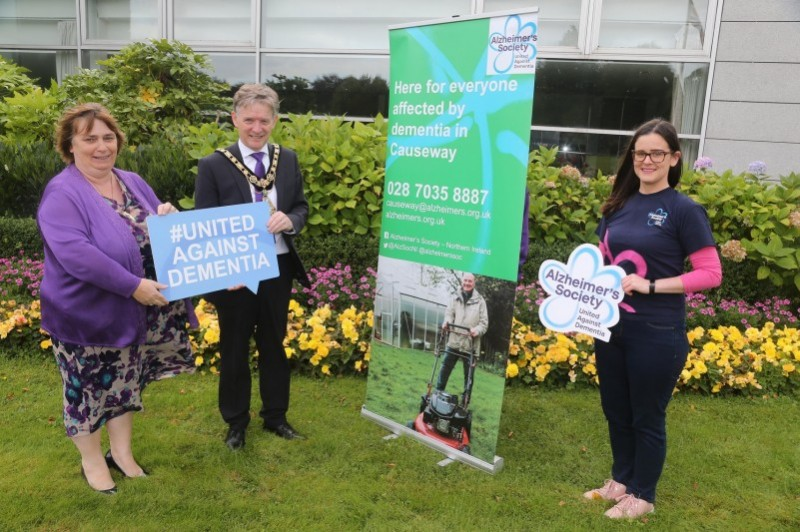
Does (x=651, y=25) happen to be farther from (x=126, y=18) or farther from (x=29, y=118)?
(x=126, y=18)

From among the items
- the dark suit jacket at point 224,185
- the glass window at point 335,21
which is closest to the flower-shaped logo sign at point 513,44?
the dark suit jacket at point 224,185

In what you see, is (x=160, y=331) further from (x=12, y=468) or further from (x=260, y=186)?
(x=12, y=468)

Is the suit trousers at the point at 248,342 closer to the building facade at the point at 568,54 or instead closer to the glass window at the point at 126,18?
the building facade at the point at 568,54

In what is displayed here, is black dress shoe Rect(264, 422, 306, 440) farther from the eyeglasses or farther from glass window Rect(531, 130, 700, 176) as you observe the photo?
glass window Rect(531, 130, 700, 176)

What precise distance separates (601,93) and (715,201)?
4.18m

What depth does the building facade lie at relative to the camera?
8406 mm

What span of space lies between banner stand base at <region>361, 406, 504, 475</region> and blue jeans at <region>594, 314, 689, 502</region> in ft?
2.18

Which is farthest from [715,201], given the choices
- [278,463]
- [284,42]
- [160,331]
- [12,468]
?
[284,42]

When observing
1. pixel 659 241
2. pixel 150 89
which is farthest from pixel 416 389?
pixel 150 89

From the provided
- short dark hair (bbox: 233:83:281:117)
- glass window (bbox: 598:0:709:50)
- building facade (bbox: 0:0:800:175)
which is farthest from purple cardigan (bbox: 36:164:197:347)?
glass window (bbox: 598:0:709:50)

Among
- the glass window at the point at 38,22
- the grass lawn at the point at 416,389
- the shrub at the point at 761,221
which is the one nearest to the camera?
the grass lawn at the point at 416,389

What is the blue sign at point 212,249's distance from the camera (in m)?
2.78

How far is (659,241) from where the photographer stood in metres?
2.57

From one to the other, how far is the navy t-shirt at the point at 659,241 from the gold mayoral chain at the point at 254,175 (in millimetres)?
1821
